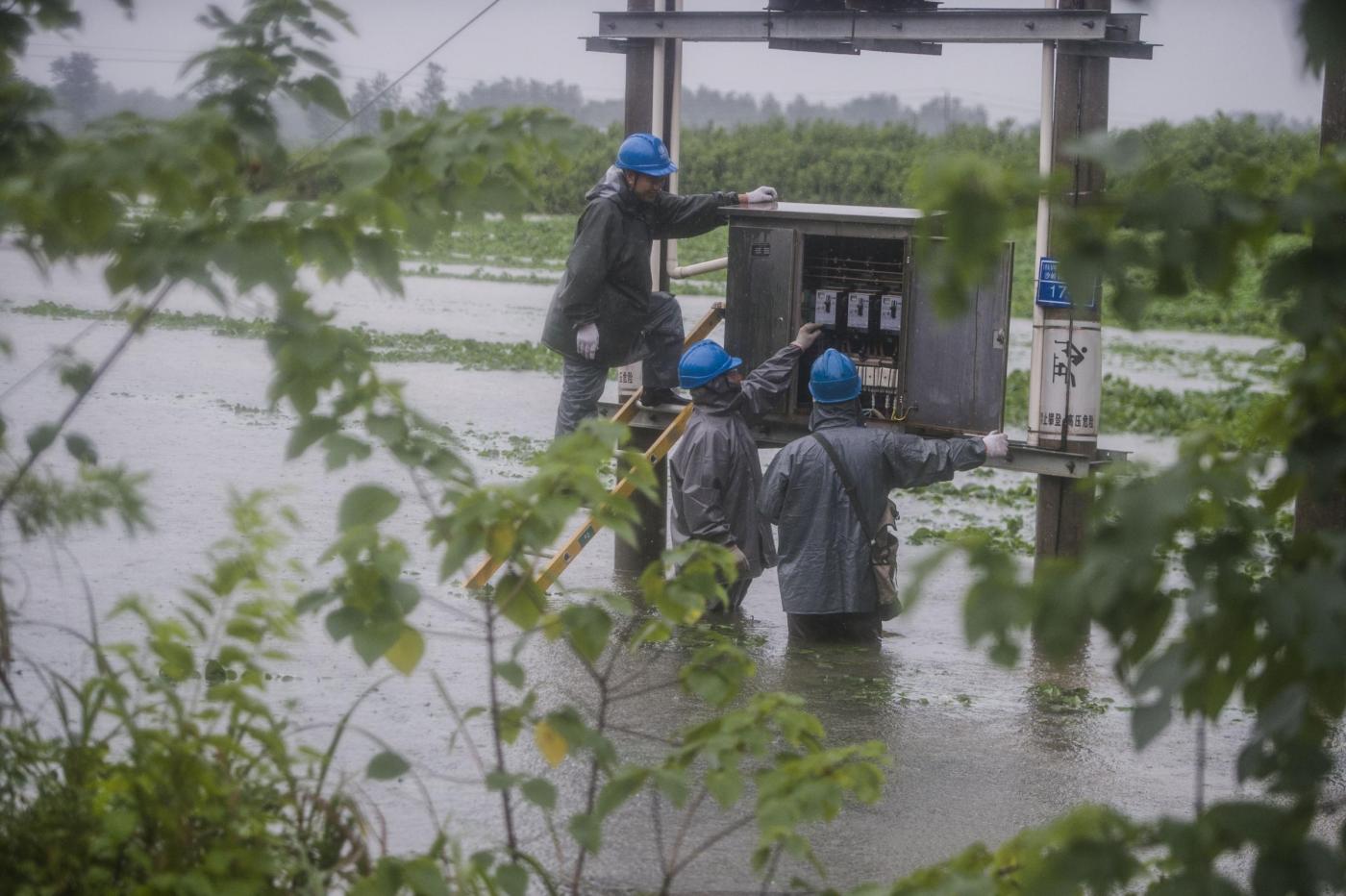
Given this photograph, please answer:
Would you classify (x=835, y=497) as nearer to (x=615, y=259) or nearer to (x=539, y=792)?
(x=615, y=259)

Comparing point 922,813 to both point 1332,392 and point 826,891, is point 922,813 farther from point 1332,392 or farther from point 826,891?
point 1332,392

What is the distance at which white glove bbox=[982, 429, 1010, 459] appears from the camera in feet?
24.2

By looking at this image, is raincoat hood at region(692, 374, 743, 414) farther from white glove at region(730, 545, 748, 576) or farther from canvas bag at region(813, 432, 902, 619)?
white glove at region(730, 545, 748, 576)

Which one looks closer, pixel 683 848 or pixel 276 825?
pixel 276 825

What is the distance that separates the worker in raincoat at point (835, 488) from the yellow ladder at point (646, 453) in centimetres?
76

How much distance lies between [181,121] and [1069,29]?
17.2ft

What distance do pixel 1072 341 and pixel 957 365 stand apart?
59 centimetres

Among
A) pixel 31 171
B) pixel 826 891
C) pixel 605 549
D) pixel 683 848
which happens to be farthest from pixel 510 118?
pixel 605 549

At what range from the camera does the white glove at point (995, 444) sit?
736 cm

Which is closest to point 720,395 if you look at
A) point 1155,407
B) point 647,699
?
point 647,699

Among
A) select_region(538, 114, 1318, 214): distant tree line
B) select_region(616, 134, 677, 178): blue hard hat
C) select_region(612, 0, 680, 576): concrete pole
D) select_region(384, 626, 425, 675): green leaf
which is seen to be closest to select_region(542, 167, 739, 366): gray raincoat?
select_region(616, 134, 677, 178): blue hard hat

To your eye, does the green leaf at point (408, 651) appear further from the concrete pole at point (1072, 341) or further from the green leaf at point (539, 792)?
the concrete pole at point (1072, 341)

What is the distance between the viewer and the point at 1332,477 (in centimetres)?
208

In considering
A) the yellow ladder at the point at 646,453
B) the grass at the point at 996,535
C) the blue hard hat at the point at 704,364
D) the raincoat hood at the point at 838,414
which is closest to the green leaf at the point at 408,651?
the yellow ladder at the point at 646,453
